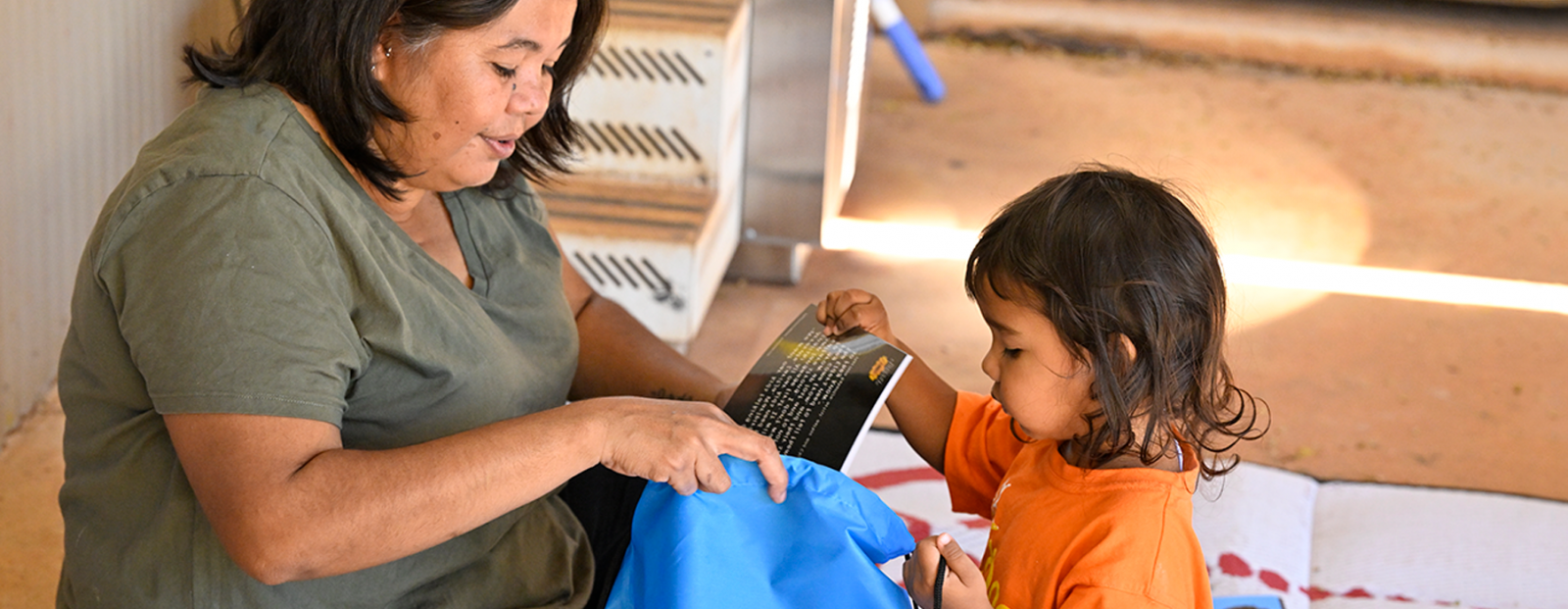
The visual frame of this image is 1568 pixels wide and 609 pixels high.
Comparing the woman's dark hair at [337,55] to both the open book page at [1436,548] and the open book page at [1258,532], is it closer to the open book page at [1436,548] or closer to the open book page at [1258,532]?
the open book page at [1258,532]

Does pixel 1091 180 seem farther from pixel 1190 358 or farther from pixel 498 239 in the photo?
pixel 498 239

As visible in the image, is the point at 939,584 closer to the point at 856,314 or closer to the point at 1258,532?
the point at 856,314

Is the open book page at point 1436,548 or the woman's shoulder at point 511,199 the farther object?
the open book page at point 1436,548

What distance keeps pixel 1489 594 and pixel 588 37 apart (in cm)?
154

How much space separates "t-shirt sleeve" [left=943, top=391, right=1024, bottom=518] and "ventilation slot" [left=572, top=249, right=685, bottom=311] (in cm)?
119

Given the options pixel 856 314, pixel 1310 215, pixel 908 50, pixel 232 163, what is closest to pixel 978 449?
pixel 856 314

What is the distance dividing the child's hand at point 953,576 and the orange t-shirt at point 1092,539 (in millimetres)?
100

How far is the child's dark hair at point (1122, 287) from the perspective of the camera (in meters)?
1.16

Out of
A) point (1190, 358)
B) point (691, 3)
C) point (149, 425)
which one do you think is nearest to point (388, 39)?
point (149, 425)

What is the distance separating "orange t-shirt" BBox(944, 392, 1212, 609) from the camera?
114cm

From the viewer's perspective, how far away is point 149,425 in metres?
1.12

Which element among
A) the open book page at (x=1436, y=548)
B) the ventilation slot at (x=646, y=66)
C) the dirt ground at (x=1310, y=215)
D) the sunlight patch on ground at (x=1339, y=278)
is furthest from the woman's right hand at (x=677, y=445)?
the sunlight patch on ground at (x=1339, y=278)

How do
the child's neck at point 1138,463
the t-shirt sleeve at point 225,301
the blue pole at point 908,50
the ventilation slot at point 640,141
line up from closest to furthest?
the t-shirt sleeve at point 225,301
the child's neck at point 1138,463
the ventilation slot at point 640,141
the blue pole at point 908,50

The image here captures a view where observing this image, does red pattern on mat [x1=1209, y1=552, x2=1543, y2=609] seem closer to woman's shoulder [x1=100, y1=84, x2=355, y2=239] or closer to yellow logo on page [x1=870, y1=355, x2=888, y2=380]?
yellow logo on page [x1=870, y1=355, x2=888, y2=380]
